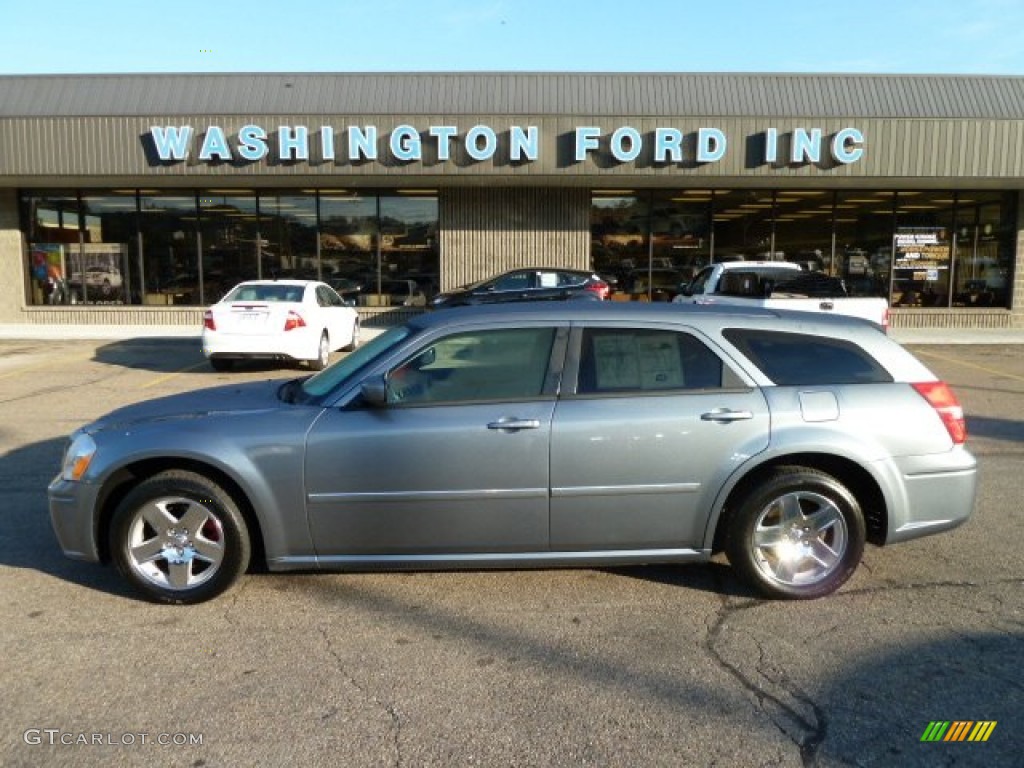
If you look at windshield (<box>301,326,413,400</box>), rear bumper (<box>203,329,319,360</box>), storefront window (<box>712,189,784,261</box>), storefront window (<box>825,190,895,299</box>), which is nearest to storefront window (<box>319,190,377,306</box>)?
rear bumper (<box>203,329,319,360</box>)

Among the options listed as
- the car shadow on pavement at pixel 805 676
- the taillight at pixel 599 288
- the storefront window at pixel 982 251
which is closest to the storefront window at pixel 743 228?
the taillight at pixel 599 288

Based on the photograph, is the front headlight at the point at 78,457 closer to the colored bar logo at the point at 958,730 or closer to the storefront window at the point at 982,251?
the colored bar logo at the point at 958,730

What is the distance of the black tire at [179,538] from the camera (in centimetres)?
392

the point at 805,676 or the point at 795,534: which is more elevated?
the point at 795,534

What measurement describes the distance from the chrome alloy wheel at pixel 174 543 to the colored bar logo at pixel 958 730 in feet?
10.3

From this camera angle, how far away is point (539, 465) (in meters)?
3.90

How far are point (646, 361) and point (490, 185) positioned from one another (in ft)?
49.0

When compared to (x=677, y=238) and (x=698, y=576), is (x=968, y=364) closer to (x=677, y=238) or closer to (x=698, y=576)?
(x=677, y=238)

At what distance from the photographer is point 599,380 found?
13.3ft

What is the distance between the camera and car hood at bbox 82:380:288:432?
4102 mm

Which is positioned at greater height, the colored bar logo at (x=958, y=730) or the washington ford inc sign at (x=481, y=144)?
the washington ford inc sign at (x=481, y=144)

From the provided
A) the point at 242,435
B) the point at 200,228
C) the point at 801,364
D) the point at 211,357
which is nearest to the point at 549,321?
the point at 801,364

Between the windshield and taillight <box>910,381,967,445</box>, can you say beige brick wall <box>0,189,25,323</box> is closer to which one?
the windshield

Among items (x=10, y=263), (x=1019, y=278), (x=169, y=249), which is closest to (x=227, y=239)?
(x=169, y=249)
